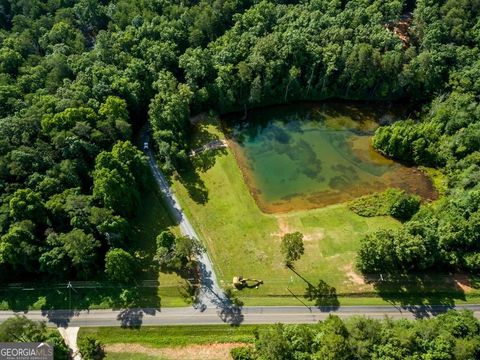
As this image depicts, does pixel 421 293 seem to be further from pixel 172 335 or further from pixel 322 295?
pixel 172 335

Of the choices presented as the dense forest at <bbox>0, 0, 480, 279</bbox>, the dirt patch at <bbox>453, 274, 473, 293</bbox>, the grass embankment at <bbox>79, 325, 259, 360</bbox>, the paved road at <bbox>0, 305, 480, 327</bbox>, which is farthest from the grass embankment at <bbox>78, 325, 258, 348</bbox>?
the dirt patch at <bbox>453, 274, 473, 293</bbox>

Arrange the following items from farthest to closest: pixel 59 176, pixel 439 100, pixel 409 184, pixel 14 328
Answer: pixel 439 100 < pixel 409 184 < pixel 59 176 < pixel 14 328

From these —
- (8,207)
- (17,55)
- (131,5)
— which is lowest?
(8,207)

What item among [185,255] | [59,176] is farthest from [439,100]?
[59,176]

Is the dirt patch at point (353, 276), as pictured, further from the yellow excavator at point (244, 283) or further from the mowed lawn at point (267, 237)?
the yellow excavator at point (244, 283)

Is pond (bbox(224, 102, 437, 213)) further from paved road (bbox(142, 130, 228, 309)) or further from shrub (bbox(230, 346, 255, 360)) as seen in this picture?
shrub (bbox(230, 346, 255, 360))

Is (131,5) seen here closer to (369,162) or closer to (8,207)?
(8,207)
